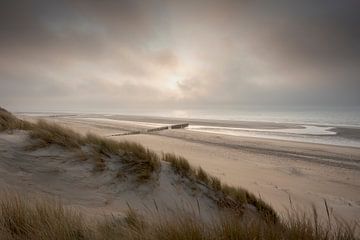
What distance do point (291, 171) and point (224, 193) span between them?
7757mm

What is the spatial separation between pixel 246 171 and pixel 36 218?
1037cm

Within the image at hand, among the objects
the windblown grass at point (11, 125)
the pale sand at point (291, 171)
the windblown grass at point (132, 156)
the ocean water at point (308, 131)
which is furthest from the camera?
the ocean water at point (308, 131)

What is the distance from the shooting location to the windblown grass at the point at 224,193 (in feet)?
20.0

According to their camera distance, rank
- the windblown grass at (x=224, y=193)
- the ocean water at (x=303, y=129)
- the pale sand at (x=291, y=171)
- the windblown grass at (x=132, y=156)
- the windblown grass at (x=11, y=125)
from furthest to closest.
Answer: the ocean water at (x=303, y=129)
the pale sand at (x=291, y=171)
the windblown grass at (x=11, y=125)
the windblown grass at (x=132, y=156)
the windblown grass at (x=224, y=193)

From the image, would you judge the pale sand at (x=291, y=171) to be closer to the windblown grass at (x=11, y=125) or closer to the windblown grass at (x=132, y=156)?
the windblown grass at (x=132, y=156)

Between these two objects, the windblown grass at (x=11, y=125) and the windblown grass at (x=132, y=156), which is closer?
the windblown grass at (x=132, y=156)

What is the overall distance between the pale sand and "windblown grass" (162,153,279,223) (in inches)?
42.8

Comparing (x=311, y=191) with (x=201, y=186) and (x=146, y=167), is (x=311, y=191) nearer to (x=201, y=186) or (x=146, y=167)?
(x=201, y=186)

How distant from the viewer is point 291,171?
12625 millimetres

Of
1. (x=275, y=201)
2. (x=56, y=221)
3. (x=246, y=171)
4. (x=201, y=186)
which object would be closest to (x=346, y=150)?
(x=246, y=171)

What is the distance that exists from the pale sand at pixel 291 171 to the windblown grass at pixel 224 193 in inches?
42.8

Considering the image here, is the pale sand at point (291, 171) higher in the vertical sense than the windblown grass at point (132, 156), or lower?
lower

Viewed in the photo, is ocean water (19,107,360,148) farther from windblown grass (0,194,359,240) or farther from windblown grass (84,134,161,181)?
windblown grass (0,194,359,240)

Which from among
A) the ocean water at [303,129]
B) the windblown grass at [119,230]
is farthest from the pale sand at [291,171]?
the ocean water at [303,129]
